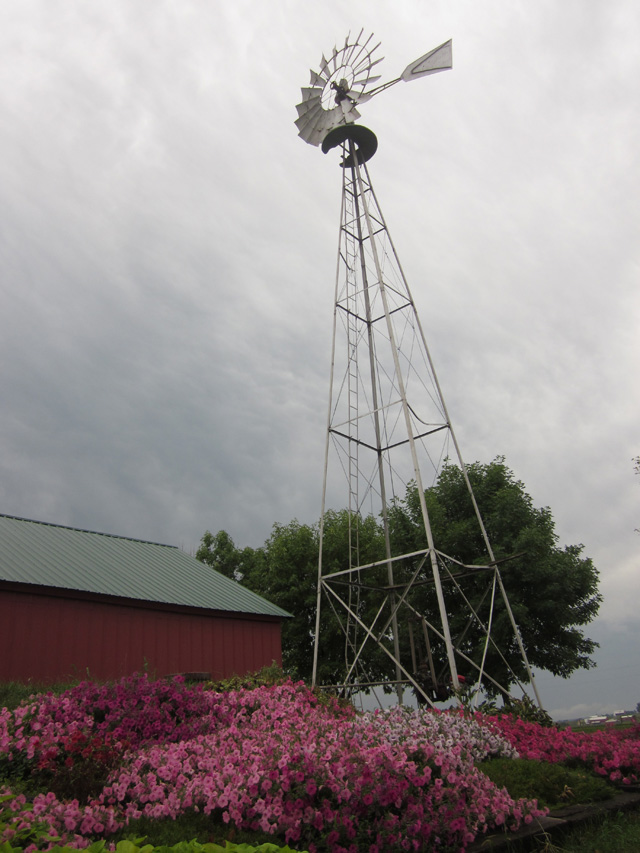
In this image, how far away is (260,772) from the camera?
6.12 metres

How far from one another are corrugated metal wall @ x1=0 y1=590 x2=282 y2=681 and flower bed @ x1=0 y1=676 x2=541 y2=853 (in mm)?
6551

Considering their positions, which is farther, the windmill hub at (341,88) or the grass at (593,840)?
the windmill hub at (341,88)

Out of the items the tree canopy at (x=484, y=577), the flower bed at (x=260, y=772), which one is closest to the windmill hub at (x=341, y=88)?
the tree canopy at (x=484, y=577)

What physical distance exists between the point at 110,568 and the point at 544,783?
1521 centimetres

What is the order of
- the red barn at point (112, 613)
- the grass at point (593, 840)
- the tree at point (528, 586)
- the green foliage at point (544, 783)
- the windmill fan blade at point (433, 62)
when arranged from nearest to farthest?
the grass at point (593, 840), the green foliage at point (544, 783), the red barn at point (112, 613), the windmill fan blade at point (433, 62), the tree at point (528, 586)

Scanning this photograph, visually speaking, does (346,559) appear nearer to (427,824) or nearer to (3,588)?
(3,588)

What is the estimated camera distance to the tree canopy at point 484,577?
23.7 metres

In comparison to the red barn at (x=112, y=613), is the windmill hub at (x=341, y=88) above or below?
above

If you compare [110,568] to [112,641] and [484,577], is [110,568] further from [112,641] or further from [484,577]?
[484,577]

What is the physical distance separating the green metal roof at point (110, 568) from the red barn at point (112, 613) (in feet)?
0.12

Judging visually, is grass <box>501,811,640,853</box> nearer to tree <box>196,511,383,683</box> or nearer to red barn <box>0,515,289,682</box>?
red barn <box>0,515,289,682</box>

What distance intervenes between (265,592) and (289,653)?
12.6 ft

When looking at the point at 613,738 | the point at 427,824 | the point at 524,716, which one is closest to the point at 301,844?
the point at 427,824

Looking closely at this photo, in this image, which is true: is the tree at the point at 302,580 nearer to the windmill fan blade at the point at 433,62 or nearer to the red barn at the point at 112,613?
the red barn at the point at 112,613
